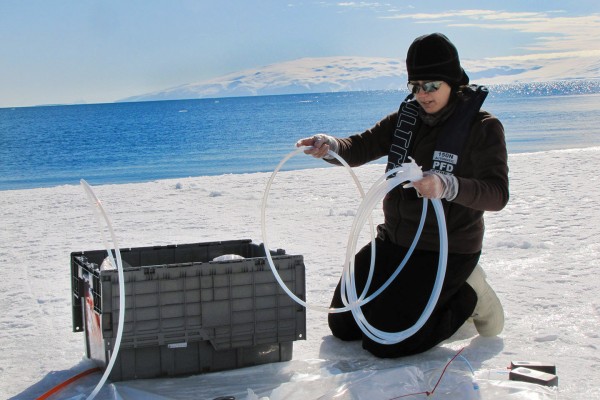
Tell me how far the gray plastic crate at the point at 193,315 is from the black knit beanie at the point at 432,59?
3.30 ft

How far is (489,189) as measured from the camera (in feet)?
10.5

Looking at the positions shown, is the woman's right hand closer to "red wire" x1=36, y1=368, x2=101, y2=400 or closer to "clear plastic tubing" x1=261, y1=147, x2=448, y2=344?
"clear plastic tubing" x1=261, y1=147, x2=448, y2=344

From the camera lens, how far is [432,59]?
3391 millimetres

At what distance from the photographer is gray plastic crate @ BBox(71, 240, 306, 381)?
3058 millimetres

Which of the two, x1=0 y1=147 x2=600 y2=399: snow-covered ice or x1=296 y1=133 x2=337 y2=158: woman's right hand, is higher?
x1=296 y1=133 x2=337 y2=158: woman's right hand

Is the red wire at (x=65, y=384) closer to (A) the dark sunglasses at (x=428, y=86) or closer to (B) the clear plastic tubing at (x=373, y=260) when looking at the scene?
(B) the clear plastic tubing at (x=373, y=260)

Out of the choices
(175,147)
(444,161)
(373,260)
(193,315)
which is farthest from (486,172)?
(175,147)

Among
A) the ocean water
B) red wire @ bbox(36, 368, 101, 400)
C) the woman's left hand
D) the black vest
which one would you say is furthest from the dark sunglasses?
the ocean water

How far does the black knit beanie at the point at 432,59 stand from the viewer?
3.39m

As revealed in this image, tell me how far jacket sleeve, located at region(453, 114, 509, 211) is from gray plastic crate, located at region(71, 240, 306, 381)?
2.55ft

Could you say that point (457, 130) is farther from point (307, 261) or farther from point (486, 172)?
point (307, 261)

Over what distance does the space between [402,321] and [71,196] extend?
261 inches

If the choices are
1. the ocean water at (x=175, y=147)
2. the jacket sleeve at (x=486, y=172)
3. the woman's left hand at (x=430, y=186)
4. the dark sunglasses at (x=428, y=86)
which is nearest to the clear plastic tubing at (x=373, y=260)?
the woman's left hand at (x=430, y=186)

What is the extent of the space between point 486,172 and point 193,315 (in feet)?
4.60
